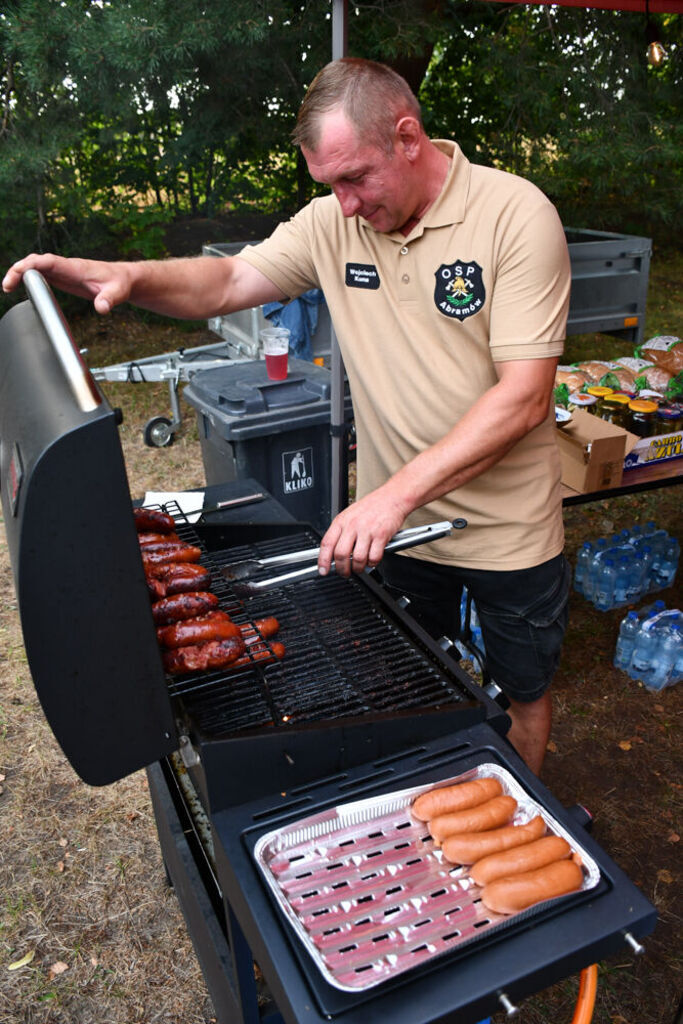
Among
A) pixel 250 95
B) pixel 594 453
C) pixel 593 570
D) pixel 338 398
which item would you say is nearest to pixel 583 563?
pixel 593 570

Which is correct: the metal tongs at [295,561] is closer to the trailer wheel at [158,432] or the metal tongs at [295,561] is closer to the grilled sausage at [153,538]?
the grilled sausage at [153,538]

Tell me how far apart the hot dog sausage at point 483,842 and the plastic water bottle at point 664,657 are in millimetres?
2876

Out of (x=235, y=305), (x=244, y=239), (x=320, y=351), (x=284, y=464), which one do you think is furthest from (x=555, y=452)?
(x=244, y=239)

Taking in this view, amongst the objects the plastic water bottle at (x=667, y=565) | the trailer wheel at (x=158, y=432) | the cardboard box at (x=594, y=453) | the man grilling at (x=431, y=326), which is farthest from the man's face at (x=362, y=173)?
the trailer wheel at (x=158, y=432)

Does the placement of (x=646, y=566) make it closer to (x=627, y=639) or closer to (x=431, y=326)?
(x=627, y=639)

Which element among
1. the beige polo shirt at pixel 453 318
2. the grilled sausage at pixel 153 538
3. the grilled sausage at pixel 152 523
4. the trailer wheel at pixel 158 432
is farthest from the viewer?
the trailer wheel at pixel 158 432

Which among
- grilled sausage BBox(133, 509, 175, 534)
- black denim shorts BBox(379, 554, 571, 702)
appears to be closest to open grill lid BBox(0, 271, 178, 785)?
grilled sausage BBox(133, 509, 175, 534)

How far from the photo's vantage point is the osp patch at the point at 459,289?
81.5 inches

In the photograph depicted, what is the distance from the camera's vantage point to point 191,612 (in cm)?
186

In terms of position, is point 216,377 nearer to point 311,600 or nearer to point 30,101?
point 311,600

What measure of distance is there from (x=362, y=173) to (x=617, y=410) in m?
2.52

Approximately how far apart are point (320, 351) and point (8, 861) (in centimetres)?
498

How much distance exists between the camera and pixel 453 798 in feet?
4.70

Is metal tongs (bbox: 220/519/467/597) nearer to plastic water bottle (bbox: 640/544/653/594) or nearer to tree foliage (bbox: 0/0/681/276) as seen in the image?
plastic water bottle (bbox: 640/544/653/594)
